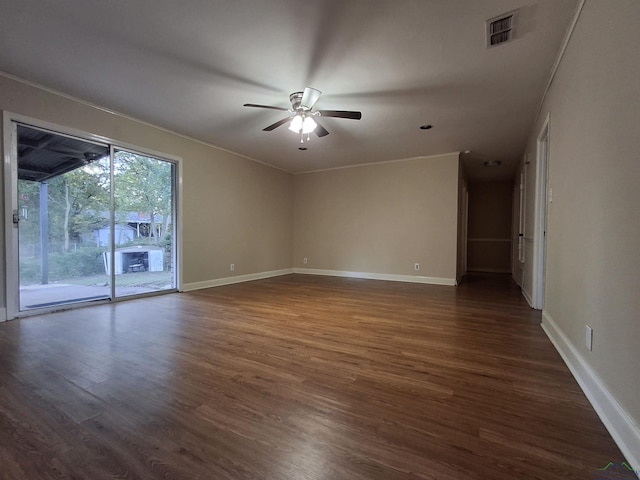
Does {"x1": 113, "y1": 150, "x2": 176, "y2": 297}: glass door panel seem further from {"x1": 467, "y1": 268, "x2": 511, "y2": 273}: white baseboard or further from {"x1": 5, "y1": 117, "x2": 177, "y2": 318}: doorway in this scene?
{"x1": 467, "y1": 268, "x2": 511, "y2": 273}: white baseboard

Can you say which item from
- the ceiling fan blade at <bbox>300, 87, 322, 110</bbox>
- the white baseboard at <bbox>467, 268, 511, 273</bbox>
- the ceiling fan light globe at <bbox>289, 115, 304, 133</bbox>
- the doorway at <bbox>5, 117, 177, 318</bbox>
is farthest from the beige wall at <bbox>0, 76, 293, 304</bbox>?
the white baseboard at <bbox>467, 268, 511, 273</bbox>

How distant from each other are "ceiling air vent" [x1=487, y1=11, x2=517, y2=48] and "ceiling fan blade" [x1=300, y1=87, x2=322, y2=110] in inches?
58.9

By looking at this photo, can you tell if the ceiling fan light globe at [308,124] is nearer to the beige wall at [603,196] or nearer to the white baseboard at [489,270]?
the beige wall at [603,196]

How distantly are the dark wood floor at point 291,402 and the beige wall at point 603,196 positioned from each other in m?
0.36

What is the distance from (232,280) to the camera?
5539mm

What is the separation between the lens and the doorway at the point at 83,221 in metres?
3.15

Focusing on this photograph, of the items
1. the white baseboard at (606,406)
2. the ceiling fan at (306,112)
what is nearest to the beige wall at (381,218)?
the ceiling fan at (306,112)

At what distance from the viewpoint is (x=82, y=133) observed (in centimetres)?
349

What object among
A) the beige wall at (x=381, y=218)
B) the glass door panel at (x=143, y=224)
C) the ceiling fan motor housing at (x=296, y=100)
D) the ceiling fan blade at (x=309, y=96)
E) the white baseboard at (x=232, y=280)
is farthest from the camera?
the beige wall at (x=381, y=218)

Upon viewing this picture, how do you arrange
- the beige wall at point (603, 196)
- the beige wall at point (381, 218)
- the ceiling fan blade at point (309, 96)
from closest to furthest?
the beige wall at point (603, 196) < the ceiling fan blade at point (309, 96) < the beige wall at point (381, 218)

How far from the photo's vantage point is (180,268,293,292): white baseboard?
15.7ft

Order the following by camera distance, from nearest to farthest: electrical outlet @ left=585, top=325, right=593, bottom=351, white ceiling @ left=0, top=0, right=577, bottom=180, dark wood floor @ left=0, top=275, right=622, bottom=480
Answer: dark wood floor @ left=0, top=275, right=622, bottom=480 < electrical outlet @ left=585, top=325, right=593, bottom=351 < white ceiling @ left=0, top=0, right=577, bottom=180

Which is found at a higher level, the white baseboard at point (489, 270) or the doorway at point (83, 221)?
the doorway at point (83, 221)

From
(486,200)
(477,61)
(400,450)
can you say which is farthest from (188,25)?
(486,200)
